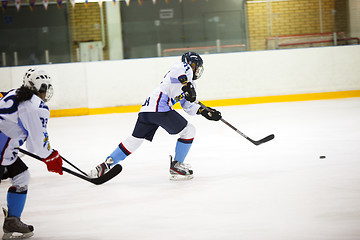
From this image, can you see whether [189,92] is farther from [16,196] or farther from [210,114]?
[16,196]

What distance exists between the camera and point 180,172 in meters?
3.77

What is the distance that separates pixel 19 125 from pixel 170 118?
4.63 ft

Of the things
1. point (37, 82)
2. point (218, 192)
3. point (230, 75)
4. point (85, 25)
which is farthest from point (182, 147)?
point (85, 25)

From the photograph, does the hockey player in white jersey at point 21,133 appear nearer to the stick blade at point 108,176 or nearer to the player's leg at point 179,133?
the stick blade at point 108,176

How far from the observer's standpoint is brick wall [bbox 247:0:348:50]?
30.7 ft

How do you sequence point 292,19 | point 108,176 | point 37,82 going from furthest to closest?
point 292,19
point 108,176
point 37,82

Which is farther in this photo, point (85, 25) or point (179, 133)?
point (85, 25)

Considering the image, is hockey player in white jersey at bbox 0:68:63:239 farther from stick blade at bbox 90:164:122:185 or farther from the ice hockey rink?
stick blade at bbox 90:164:122:185

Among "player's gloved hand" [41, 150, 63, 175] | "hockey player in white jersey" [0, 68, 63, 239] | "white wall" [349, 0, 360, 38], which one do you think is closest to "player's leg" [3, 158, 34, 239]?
"hockey player in white jersey" [0, 68, 63, 239]

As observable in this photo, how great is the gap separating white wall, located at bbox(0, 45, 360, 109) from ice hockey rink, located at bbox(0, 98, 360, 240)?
10.0 feet

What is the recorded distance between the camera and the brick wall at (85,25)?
934cm

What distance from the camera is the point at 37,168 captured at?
4629mm

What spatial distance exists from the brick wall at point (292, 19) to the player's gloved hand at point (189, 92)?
589cm

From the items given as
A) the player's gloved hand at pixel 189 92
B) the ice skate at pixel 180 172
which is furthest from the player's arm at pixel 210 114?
the ice skate at pixel 180 172
